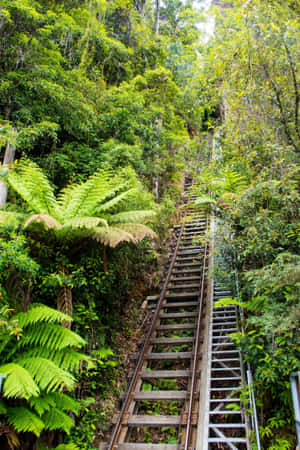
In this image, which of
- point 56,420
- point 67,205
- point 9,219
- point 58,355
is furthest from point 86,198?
point 56,420

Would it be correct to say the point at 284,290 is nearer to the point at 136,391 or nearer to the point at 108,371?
the point at 136,391

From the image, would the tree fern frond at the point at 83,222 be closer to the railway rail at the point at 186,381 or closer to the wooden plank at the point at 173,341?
the railway rail at the point at 186,381

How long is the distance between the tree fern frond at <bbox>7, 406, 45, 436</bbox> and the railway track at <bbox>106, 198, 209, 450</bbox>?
63.4 inches

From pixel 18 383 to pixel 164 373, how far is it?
3.25 metres

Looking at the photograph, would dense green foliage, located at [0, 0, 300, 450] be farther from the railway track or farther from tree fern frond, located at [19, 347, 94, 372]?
the railway track

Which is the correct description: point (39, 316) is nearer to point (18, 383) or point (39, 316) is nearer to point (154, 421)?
point (18, 383)

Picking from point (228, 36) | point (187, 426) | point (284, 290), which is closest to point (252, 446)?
point (187, 426)

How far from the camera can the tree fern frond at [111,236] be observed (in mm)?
4348

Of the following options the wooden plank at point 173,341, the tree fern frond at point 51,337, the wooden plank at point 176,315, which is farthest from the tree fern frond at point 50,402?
the wooden plank at point 176,315

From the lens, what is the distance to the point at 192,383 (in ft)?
16.8

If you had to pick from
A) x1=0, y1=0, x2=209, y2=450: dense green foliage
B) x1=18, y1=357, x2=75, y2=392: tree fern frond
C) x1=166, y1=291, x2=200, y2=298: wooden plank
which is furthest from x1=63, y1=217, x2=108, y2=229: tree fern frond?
x1=166, y1=291, x2=200, y2=298: wooden plank

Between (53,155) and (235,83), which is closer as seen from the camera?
(53,155)

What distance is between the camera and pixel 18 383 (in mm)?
2895

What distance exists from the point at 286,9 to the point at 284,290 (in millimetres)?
5535
